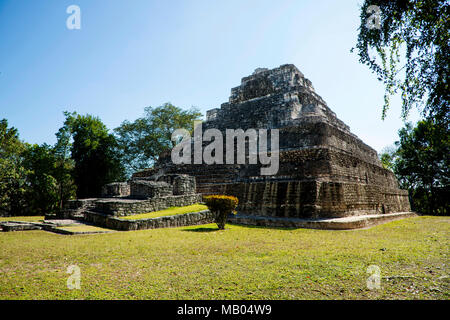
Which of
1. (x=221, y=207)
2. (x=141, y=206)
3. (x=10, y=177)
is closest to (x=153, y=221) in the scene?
(x=141, y=206)

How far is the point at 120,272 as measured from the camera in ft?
12.2

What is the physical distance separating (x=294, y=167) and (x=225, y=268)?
7696mm

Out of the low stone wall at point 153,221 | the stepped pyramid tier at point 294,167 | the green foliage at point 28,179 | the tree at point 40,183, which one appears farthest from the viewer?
the tree at point 40,183

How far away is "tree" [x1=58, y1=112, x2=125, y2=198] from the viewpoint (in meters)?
21.4

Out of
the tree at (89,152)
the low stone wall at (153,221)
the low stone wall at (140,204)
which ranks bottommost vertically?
the low stone wall at (153,221)

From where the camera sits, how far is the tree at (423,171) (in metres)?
24.5

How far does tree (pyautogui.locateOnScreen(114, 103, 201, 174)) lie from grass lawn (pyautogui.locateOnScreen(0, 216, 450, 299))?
21268mm

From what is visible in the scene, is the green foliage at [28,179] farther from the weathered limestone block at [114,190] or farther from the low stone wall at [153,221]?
the low stone wall at [153,221]

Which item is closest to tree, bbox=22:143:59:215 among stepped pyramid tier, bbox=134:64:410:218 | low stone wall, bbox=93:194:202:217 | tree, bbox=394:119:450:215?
stepped pyramid tier, bbox=134:64:410:218

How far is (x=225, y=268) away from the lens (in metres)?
3.89

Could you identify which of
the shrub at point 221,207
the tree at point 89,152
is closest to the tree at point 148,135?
the tree at point 89,152

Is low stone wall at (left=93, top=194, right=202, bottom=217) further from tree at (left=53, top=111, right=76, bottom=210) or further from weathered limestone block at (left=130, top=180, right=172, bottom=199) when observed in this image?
tree at (left=53, top=111, right=76, bottom=210)

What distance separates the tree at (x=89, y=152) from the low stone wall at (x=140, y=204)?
12279mm

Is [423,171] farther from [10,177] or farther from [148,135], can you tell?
[10,177]
